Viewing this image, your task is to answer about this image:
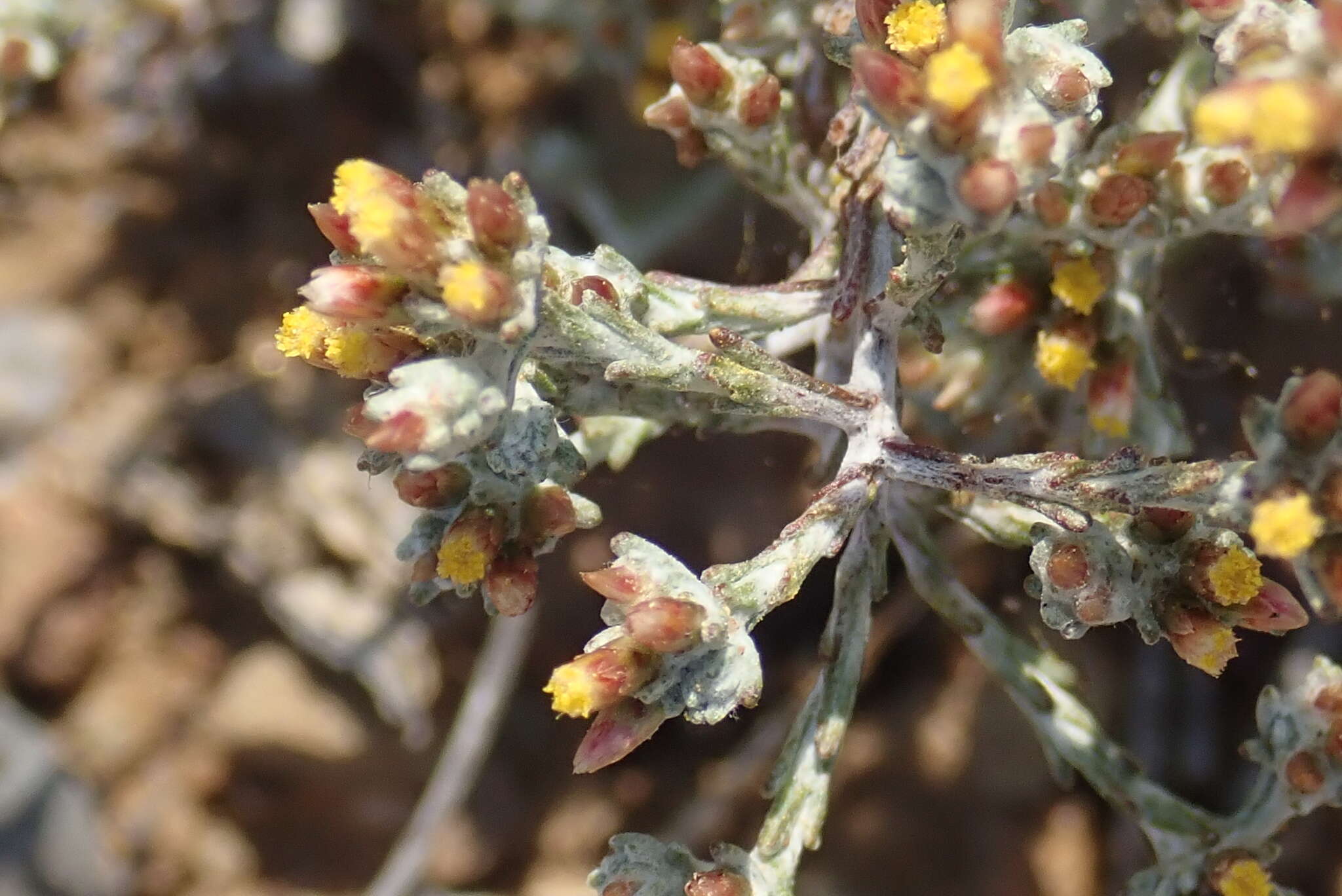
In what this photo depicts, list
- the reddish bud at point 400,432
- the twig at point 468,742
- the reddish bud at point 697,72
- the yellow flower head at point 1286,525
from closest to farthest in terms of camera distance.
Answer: the yellow flower head at point 1286,525, the reddish bud at point 400,432, the reddish bud at point 697,72, the twig at point 468,742

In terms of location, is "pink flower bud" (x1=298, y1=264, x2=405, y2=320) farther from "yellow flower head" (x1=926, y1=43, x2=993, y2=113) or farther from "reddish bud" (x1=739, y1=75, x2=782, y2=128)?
"reddish bud" (x1=739, y1=75, x2=782, y2=128)

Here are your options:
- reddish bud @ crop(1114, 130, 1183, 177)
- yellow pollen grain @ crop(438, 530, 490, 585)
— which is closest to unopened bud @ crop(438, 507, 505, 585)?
yellow pollen grain @ crop(438, 530, 490, 585)

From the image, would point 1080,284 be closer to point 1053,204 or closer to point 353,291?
point 1053,204

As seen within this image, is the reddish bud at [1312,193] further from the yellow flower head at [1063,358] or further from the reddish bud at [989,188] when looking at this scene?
the yellow flower head at [1063,358]

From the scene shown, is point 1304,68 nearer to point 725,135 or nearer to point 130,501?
point 725,135

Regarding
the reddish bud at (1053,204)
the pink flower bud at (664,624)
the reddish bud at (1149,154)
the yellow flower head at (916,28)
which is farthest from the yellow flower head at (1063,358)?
the pink flower bud at (664,624)
